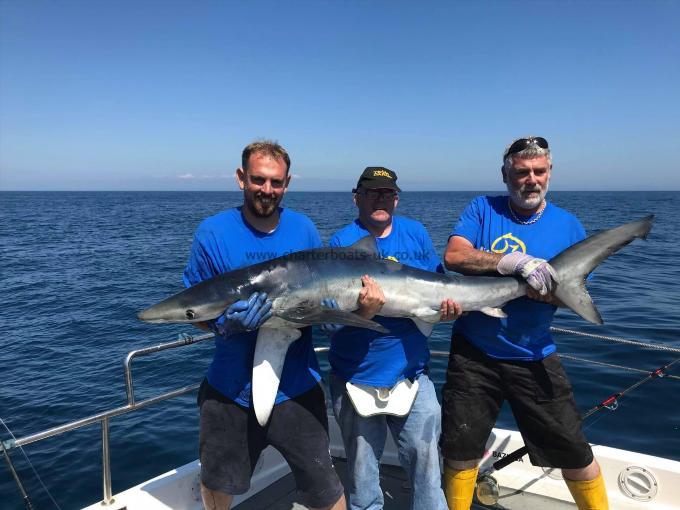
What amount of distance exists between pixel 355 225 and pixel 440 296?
3.04 feet

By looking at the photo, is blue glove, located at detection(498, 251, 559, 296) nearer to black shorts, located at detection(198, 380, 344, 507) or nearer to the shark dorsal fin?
the shark dorsal fin

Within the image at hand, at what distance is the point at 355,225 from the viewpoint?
3879 mm

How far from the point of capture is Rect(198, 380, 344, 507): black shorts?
3.35 meters

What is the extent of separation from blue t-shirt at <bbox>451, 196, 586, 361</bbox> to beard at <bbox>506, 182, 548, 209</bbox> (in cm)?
16

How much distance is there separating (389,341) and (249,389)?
1160 millimetres

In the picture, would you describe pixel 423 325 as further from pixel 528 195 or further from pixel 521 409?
pixel 528 195

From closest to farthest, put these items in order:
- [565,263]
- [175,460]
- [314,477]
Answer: [314,477] < [565,263] < [175,460]

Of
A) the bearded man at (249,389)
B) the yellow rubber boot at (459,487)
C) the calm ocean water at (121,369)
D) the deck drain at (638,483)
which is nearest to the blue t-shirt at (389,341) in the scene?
the bearded man at (249,389)

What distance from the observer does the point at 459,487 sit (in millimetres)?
3771

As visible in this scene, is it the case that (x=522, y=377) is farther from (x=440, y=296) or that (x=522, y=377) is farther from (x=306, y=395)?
(x=306, y=395)

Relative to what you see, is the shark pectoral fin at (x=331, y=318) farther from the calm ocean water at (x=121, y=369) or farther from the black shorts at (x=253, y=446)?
the calm ocean water at (x=121, y=369)

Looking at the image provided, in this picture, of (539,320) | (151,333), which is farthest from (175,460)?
(151,333)

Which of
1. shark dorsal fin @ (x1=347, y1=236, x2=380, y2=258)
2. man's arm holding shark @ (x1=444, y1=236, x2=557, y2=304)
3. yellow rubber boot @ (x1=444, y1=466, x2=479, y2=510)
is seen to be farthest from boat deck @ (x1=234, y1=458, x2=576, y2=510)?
shark dorsal fin @ (x1=347, y1=236, x2=380, y2=258)

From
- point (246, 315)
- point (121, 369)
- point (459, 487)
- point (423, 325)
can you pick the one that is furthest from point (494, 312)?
point (121, 369)
